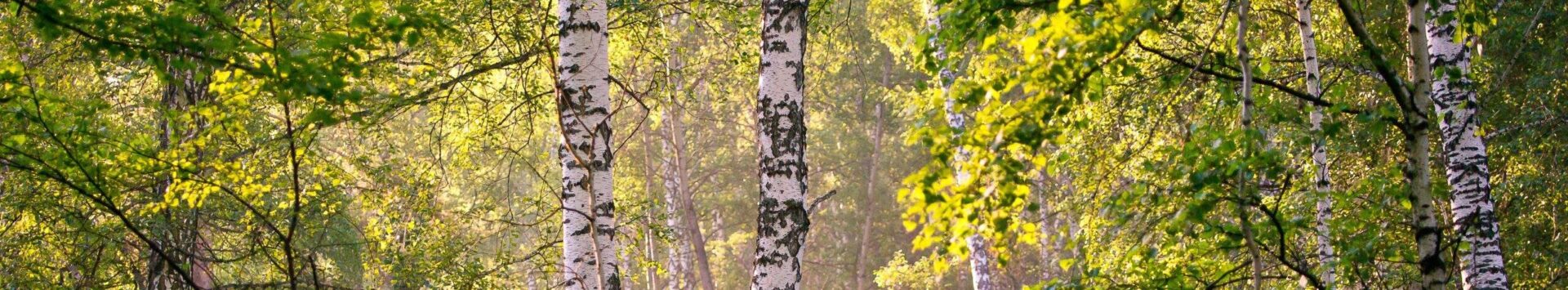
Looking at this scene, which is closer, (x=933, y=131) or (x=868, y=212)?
(x=933, y=131)

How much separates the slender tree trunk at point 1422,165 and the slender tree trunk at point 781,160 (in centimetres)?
281

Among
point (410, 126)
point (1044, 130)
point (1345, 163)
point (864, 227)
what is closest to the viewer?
point (1044, 130)

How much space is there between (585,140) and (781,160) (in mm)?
980

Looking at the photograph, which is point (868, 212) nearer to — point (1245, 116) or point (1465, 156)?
point (1465, 156)

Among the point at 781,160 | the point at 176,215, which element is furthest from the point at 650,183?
the point at 781,160

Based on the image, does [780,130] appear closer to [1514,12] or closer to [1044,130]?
[1044,130]

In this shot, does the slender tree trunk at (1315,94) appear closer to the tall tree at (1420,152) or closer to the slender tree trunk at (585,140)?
the tall tree at (1420,152)

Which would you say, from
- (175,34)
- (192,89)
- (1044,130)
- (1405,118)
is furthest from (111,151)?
(1405,118)

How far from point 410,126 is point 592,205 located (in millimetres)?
20762

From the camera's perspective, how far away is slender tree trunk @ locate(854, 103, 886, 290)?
26844 millimetres

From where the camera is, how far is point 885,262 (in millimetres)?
29672

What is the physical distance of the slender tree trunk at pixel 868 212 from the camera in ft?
88.1

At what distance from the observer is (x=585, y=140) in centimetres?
613

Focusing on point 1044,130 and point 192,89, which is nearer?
point 1044,130
